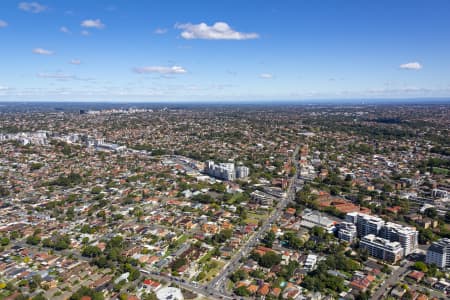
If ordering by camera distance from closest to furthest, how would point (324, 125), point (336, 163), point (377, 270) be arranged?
point (377, 270)
point (336, 163)
point (324, 125)

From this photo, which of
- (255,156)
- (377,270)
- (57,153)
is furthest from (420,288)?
(57,153)

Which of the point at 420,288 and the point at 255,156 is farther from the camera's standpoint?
the point at 255,156

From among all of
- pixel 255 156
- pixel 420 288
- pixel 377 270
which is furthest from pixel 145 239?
pixel 255 156

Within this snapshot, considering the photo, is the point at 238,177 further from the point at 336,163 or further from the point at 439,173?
the point at 439,173

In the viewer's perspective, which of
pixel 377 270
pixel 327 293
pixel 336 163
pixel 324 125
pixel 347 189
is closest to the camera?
pixel 327 293

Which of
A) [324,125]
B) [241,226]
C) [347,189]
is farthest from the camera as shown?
[324,125]

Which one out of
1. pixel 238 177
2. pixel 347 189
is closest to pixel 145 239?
pixel 238 177

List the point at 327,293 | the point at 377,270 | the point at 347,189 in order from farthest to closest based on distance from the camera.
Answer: the point at 347,189 < the point at 377,270 < the point at 327,293

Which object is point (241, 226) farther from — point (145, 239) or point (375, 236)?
point (375, 236)

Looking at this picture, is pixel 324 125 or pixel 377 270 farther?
pixel 324 125
